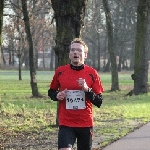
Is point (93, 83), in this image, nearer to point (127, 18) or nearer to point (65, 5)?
point (65, 5)

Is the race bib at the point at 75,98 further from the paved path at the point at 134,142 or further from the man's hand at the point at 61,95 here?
the paved path at the point at 134,142

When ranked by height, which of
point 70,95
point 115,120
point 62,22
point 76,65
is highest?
point 62,22

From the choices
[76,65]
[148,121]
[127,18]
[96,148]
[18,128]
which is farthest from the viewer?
[127,18]

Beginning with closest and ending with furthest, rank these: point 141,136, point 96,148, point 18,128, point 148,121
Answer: point 96,148 < point 141,136 < point 18,128 < point 148,121

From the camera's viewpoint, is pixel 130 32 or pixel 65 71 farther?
pixel 130 32

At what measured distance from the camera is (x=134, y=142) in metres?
9.68

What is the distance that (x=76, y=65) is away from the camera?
5.80 meters

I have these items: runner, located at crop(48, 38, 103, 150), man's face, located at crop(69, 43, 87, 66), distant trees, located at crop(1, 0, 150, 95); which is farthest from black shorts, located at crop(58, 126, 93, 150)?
distant trees, located at crop(1, 0, 150, 95)

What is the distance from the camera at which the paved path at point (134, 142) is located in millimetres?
9012

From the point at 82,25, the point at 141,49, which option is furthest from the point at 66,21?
the point at 141,49

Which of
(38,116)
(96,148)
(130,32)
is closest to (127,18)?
(130,32)

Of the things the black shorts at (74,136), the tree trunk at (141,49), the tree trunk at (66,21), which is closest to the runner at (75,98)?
the black shorts at (74,136)

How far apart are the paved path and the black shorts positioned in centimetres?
295

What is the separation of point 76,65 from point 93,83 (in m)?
0.33
